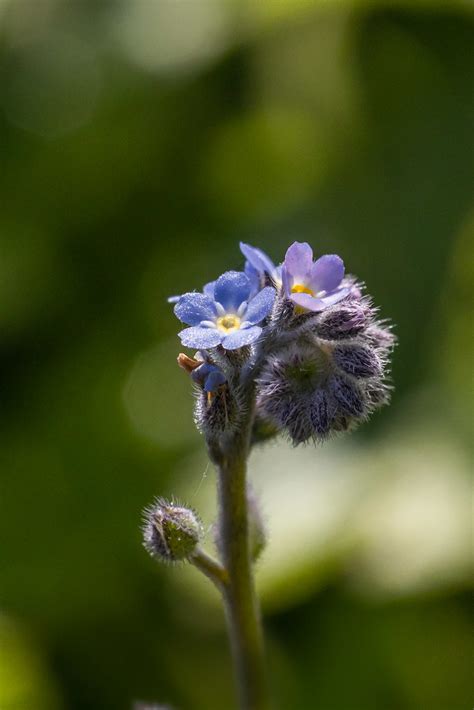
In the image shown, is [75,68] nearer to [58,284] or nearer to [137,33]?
[137,33]

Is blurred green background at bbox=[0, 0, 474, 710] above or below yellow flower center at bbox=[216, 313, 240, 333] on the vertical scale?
above

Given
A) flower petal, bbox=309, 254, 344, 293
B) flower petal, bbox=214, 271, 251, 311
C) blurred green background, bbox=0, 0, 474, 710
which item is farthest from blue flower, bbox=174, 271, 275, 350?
blurred green background, bbox=0, 0, 474, 710

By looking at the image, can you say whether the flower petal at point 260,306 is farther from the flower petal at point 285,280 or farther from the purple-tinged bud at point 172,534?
the purple-tinged bud at point 172,534

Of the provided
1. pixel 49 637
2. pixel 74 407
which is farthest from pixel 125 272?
pixel 49 637

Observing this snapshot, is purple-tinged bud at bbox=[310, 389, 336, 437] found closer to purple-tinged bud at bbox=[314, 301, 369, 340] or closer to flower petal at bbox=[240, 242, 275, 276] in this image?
purple-tinged bud at bbox=[314, 301, 369, 340]

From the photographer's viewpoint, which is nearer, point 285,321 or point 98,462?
point 285,321
